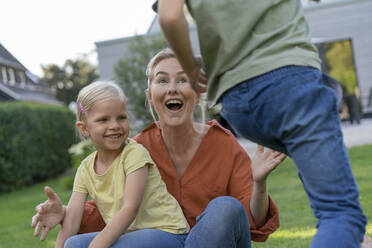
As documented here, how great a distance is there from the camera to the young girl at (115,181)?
2.30 meters

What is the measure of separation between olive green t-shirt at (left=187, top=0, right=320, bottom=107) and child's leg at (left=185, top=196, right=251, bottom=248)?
0.68 m

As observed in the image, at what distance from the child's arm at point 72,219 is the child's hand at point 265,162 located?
2.99ft

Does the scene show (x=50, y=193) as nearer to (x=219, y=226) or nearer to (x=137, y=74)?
(x=219, y=226)

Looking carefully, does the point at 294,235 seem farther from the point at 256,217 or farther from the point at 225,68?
the point at 225,68

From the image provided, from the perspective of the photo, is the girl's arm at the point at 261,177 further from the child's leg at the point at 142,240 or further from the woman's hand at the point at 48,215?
the woman's hand at the point at 48,215

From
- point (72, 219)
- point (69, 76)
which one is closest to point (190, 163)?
point (72, 219)

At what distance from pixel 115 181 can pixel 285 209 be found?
9.60 ft

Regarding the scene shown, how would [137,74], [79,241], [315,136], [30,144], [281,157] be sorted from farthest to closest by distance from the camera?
[30,144] → [137,74] → [79,241] → [281,157] → [315,136]

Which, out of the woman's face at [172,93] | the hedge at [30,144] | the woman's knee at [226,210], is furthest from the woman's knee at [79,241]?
the hedge at [30,144]

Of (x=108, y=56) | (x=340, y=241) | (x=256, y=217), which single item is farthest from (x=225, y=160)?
(x=108, y=56)

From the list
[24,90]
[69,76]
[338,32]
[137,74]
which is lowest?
[137,74]

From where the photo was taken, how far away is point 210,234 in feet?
6.89

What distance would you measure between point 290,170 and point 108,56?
9496 millimetres

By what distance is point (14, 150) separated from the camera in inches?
426
